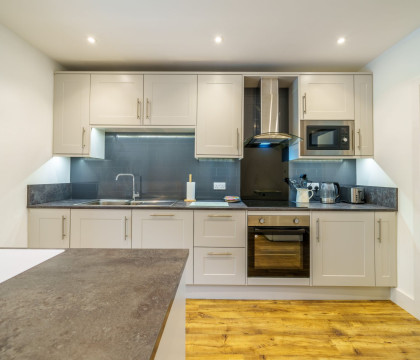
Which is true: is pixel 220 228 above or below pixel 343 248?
above

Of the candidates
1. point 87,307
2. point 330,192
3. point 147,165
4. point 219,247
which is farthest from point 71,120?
point 330,192

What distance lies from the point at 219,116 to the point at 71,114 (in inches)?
63.9

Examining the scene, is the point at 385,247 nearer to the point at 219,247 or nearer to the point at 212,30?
the point at 219,247

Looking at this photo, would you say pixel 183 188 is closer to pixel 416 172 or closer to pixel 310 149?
pixel 310 149

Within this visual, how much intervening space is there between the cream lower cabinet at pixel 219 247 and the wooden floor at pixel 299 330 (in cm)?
25

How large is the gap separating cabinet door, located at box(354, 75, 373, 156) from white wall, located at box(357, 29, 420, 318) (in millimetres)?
83

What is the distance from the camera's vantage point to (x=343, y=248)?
2400 mm

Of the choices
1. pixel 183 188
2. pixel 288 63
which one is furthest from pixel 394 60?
pixel 183 188

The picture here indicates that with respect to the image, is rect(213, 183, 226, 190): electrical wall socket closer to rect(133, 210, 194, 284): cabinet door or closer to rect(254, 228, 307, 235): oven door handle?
rect(133, 210, 194, 284): cabinet door

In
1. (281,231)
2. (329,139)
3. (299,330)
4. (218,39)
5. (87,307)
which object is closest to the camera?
(87,307)

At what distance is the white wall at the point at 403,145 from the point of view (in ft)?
7.06

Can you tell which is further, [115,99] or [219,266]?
[115,99]

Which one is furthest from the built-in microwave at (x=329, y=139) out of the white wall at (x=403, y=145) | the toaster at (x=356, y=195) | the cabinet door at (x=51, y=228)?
the cabinet door at (x=51, y=228)

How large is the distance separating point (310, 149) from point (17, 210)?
2958 mm
